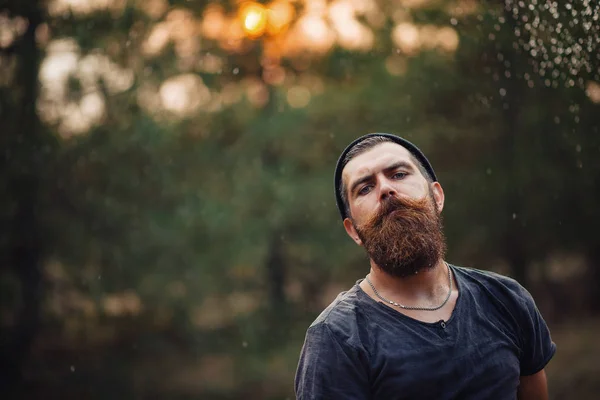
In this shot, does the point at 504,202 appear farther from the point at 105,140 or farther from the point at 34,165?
the point at 34,165

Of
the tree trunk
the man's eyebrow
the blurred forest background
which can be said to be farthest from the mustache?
the tree trunk

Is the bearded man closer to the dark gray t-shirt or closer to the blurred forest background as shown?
the dark gray t-shirt

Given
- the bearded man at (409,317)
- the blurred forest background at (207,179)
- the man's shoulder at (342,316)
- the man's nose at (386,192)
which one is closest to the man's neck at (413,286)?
the bearded man at (409,317)

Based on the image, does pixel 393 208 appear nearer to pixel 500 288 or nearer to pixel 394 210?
pixel 394 210

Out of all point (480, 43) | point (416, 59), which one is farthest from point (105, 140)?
point (480, 43)

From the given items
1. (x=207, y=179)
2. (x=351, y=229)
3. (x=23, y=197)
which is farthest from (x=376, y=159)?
(x=23, y=197)

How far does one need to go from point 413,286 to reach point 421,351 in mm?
287

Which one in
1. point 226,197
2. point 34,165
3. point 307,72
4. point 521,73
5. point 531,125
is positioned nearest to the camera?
point 521,73

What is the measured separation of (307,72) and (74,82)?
3686mm

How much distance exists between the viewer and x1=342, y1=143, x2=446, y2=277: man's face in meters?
2.04

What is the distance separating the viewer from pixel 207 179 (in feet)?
29.7

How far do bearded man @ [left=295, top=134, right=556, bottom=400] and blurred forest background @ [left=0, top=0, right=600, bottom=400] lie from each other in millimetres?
5980

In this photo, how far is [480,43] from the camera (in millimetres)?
7395

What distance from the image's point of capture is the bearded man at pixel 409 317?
5.97ft
